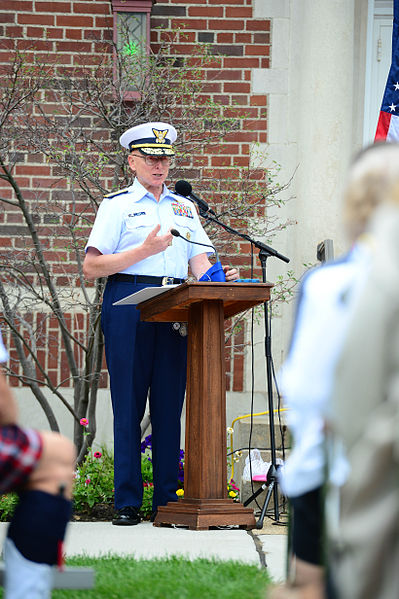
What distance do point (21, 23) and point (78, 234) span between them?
1669 mm

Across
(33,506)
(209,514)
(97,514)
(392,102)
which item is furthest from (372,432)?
(392,102)

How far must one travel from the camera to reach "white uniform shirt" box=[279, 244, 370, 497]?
5.60ft

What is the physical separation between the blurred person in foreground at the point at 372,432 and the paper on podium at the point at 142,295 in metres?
2.67

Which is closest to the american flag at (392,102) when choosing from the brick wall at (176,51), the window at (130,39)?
the brick wall at (176,51)

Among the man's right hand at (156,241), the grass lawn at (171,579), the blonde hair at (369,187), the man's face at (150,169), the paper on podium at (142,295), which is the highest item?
the man's face at (150,169)

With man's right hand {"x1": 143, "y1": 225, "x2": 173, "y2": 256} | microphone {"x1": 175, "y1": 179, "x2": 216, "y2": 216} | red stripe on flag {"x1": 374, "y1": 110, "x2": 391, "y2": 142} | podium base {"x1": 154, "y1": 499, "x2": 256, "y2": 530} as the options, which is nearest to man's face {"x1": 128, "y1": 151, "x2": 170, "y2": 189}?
microphone {"x1": 175, "y1": 179, "x2": 216, "y2": 216}

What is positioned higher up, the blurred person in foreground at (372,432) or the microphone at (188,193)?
the microphone at (188,193)

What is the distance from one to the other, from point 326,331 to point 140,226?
10.4ft

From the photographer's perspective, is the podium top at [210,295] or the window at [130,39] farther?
the window at [130,39]

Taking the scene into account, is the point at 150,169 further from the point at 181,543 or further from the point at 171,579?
the point at 171,579

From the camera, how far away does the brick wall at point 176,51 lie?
6.75 m

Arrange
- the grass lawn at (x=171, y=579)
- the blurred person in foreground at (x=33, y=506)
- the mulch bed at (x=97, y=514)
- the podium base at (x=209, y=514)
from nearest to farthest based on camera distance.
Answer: the blurred person in foreground at (x=33, y=506), the grass lawn at (x=171, y=579), the podium base at (x=209, y=514), the mulch bed at (x=97, y=514)

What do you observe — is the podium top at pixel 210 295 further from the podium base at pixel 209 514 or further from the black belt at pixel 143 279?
the podium base at pixel 209 514

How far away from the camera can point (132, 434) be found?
469cm
